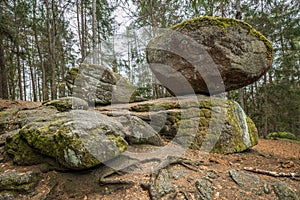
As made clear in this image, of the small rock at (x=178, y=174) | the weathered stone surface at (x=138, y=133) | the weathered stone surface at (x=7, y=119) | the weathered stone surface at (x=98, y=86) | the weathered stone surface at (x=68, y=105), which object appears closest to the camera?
the small rock at (x=178, y=174)

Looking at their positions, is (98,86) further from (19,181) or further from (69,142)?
(19,181)

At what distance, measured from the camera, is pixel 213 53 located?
560 cm

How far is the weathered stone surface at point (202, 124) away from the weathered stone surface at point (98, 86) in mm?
2429

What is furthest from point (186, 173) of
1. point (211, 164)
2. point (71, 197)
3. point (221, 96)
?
point (221, 96)

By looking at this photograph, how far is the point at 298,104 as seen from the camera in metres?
11.2

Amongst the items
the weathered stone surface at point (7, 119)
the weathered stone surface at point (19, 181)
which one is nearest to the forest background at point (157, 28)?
the weathered stone surface at point (7, 119)

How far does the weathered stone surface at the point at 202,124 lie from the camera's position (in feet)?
16.5

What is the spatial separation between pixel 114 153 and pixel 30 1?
13559mm

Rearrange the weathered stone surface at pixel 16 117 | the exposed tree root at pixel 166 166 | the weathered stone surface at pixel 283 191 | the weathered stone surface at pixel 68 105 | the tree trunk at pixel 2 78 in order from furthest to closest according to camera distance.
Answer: the tree trunk at pixel 2 78 → the weathered stone surface at pixel 68 105 → the weathered stone surface at pixel 16 117 → the weathered stone surface at pixel 283 191 → the exposed tree root at pixel 166 166

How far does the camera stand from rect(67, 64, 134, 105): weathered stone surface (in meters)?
7.26

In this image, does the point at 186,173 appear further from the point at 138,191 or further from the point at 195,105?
the point at 195,105

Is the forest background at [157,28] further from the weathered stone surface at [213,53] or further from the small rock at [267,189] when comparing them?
the small rock at [267,189]

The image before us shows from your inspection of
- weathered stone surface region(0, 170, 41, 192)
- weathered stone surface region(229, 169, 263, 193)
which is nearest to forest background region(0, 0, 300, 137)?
weathered stone surface region(229, 169, 263, 193)

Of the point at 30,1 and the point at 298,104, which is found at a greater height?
the point at 30,1
